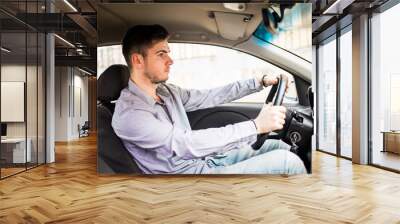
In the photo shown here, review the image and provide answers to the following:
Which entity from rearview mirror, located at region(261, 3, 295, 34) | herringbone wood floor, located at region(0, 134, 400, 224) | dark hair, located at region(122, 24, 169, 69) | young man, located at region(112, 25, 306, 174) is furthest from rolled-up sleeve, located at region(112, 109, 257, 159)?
rearview mirror, located at region(261, 3, 295, 34)

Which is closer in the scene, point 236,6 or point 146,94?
point 146,94

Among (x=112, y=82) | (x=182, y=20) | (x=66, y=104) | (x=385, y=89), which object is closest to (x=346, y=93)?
(x=385, y=89)

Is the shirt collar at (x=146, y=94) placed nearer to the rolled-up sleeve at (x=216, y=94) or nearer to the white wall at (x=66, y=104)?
the rolled-up sleeve at (x=216, y=94)

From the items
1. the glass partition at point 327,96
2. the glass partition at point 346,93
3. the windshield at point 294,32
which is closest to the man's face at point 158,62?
the windshield at point 294,32

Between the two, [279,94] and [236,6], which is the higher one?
[236,6]

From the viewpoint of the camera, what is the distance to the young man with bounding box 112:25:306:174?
619cm

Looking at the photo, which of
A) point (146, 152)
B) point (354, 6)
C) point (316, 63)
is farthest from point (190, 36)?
point (316, 63)

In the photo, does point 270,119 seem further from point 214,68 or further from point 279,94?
Answer: point 214,68

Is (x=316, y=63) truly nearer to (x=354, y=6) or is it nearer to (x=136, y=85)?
(x=354, y=6)

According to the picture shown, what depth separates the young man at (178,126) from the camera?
6.19 meters

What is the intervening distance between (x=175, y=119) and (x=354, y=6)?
3.91m

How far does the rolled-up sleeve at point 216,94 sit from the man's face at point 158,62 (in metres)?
0.37

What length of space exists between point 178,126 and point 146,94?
71 centimetres

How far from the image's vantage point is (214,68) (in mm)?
6469
